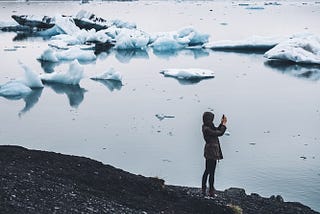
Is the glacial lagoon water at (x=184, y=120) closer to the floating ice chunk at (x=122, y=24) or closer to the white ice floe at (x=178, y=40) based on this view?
the white ice floe at (x=178, y=40)

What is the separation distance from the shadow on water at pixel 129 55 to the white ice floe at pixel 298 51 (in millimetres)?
6487

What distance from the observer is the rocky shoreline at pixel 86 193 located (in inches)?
218

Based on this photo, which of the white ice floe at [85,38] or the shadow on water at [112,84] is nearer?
the shadow on water at [112,84]

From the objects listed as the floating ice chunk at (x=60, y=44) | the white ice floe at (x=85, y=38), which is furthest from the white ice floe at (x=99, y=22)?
the floating ice chunk at (x=60, y=44)

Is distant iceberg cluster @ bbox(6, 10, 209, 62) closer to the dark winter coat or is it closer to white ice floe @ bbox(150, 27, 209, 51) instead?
white ice floe @ bbox(150, 27, 209, 51)

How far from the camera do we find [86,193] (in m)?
6.07

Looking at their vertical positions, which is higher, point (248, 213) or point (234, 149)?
point (234, 149)

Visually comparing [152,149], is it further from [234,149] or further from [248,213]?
[248,213]

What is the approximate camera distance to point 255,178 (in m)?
9.88

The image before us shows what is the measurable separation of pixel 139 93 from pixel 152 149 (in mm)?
6112

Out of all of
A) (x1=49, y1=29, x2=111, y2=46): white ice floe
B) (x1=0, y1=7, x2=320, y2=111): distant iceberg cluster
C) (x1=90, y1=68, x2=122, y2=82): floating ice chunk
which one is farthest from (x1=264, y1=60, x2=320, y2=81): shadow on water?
(x1=49, y1=29, x2=111, y2=46): white ice floe

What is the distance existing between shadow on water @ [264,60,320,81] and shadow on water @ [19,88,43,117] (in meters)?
10.2

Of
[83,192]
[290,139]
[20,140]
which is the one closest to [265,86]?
[290,139]

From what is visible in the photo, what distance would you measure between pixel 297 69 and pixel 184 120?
1003 centimetres
